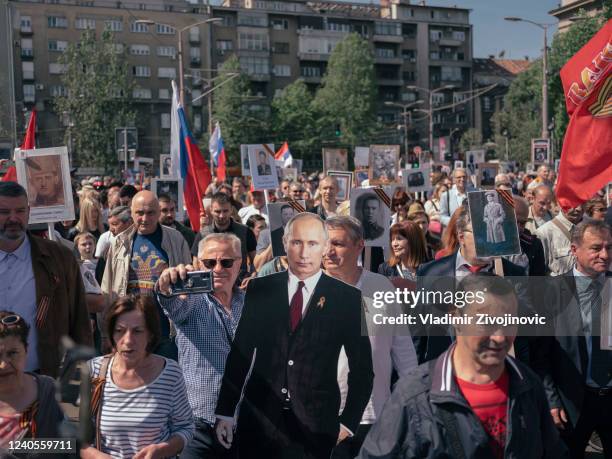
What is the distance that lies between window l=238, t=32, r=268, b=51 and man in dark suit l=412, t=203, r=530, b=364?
79019 mm

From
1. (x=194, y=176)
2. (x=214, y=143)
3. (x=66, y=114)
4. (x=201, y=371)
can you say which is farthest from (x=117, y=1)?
(x=201, y=371)

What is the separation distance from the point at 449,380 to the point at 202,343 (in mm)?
1604

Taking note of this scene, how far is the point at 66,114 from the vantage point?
57.0m

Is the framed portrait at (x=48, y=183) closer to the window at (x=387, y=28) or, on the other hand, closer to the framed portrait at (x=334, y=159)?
the framed portrait at (x=334, y=159)

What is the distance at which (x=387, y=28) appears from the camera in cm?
8969

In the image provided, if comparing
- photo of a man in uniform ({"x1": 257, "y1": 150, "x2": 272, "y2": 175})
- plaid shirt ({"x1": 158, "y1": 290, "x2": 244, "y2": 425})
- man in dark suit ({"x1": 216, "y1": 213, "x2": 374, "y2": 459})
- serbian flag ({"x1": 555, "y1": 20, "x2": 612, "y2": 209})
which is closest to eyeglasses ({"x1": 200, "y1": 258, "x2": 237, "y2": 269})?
A: plaid shirt ({"x1": 158, "y1": 290, "x2": 244, "y2": 425})

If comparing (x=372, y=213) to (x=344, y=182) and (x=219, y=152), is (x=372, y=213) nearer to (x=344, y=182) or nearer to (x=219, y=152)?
(x=344, y=182)

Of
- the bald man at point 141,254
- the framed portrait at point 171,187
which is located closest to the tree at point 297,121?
the framed portrait at point 171,187

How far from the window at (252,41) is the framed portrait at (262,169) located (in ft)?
234

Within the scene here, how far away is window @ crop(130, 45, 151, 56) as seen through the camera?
78.3 meters

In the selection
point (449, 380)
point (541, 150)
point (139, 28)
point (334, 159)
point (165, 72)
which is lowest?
point (449, 380)

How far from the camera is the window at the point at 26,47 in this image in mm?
74312

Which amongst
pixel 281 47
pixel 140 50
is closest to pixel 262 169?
pixel 140 50

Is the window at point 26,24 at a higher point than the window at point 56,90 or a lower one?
higher
